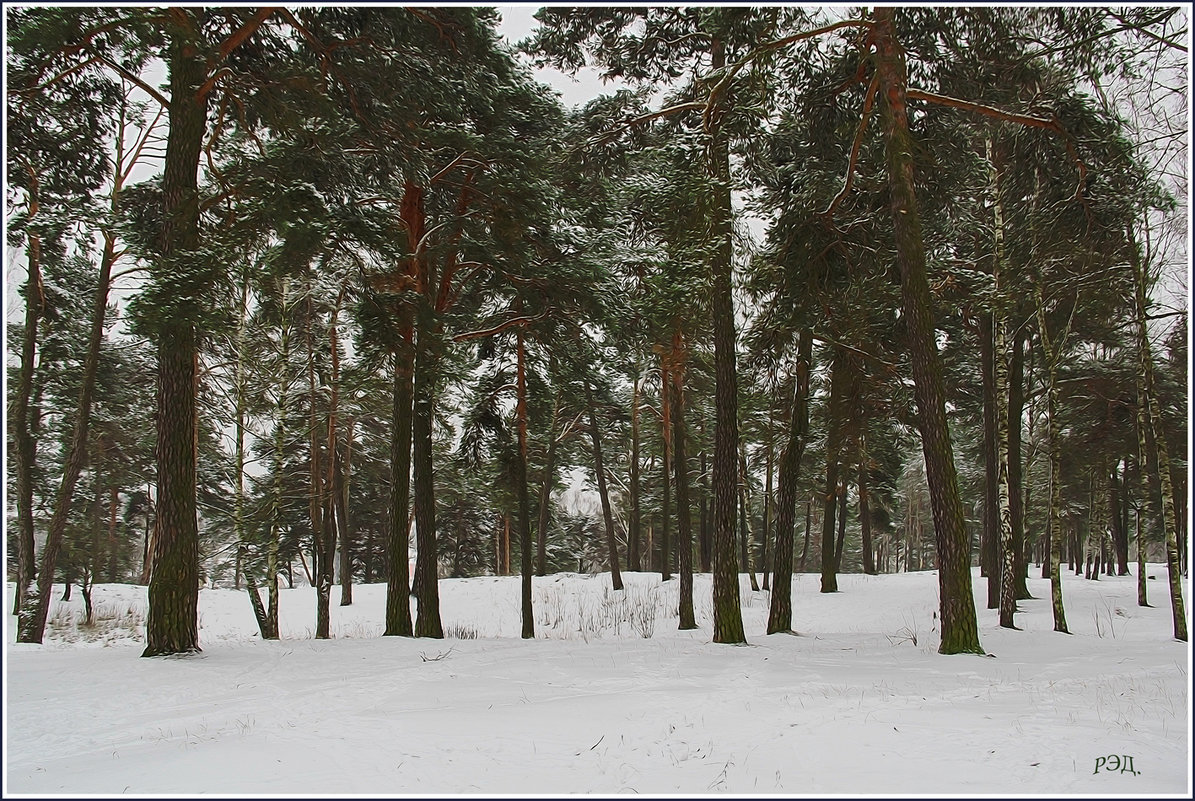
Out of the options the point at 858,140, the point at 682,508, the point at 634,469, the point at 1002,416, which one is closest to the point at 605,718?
the point at 858,140

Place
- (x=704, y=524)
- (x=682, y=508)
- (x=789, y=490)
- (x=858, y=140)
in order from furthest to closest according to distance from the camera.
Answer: (x=704, y=524)
(x=682, y=508)
(x=789, y=490)
(x=858, y=140)

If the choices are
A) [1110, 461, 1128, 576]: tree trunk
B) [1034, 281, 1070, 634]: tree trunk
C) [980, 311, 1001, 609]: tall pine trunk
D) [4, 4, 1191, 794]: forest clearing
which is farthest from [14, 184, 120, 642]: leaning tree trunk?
[1110, 461, 1128, 576]: tree trunk

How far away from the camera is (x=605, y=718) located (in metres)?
5.43

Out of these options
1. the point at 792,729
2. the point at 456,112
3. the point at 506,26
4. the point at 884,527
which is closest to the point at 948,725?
the point at 792,729

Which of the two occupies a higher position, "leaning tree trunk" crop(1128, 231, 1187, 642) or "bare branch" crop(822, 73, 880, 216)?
"bare branch" crop(822, 73, 880, 216)

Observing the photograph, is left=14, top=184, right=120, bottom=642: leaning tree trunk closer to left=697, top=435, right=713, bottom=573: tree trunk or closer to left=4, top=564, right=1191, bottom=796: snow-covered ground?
left=4, top=564, right=1191, bottom=796: snow-covered ground

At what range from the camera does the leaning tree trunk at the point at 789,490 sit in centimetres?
1261

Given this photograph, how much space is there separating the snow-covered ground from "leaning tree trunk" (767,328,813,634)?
2.34 m

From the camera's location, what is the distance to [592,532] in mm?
49156

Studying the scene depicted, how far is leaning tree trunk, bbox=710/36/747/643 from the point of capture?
397 inches

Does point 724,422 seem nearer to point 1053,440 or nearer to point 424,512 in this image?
point 424,512

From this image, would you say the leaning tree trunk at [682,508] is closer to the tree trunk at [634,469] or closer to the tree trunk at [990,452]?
the tree trunk at [634,469]

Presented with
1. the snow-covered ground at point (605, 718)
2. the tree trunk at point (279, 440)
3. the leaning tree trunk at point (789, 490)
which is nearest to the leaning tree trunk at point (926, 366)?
the snow-covered ground at point (605, 718)

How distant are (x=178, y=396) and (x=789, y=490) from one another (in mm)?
9302
